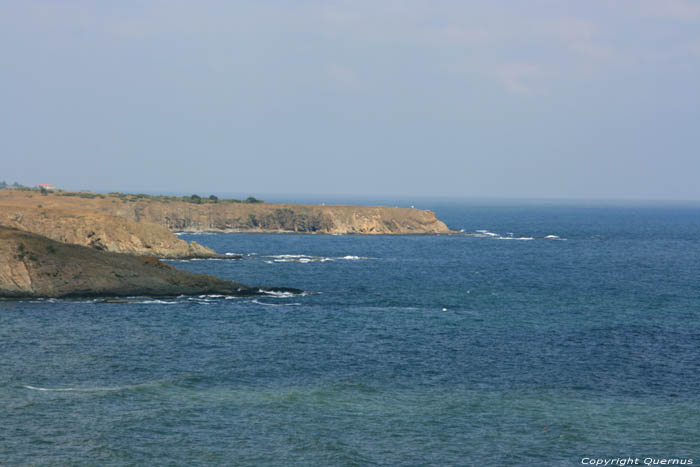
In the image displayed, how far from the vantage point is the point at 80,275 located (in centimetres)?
8131

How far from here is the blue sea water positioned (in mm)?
37000

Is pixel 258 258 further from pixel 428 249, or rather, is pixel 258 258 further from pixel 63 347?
pixel 63 347

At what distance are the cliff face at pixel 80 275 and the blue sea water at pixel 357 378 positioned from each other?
3173mm

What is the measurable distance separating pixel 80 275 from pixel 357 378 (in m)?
41.8

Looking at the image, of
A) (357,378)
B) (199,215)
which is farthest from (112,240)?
(199,215)

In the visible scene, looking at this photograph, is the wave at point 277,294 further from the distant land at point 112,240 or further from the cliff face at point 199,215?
the cliff face at point 199,215

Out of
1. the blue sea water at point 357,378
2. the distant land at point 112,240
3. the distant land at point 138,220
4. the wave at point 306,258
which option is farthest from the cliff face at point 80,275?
the wave at point 306,258

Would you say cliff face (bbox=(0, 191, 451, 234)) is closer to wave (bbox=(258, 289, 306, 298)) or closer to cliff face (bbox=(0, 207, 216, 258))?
cliff face (bbox=(0, 207, 216, 258))

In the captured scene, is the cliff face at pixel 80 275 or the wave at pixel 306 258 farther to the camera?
the wave at pixel 306 258

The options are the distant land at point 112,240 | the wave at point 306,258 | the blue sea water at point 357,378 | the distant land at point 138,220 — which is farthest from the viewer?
the wave at point 306,258

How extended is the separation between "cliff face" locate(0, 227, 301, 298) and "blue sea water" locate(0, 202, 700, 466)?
3.17 metres

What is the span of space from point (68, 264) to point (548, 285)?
55.9 m

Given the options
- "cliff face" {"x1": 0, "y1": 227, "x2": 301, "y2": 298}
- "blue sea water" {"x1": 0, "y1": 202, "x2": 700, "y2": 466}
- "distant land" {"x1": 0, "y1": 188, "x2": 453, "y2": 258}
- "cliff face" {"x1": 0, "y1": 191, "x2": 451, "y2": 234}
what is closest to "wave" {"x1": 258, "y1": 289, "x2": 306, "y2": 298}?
"cliff face" {"x1": 0, "y1": 227, "x2": 301, "y2": 298}

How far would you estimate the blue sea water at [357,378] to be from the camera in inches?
1457
